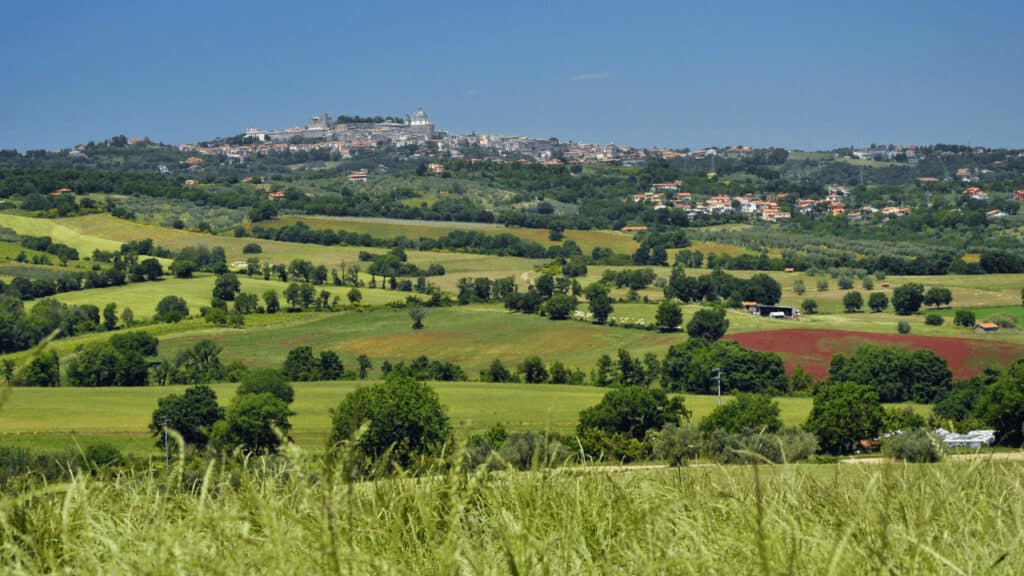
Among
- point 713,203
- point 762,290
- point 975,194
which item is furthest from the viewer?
point 713,203

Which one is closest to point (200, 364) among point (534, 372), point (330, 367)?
point (330, 367)

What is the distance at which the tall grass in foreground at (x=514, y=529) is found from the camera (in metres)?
3.68

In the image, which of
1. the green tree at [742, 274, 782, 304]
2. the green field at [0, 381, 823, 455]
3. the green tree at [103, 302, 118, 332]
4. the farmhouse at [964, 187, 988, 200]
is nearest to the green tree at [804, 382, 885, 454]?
the green field at [0, 381, 823, 455]

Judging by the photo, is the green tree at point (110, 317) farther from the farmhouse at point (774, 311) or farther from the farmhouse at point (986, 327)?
the farmhouse at point (986, 327)

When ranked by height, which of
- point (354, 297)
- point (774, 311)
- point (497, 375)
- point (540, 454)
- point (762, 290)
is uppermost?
point (540, 454)

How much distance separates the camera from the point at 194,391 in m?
37.0

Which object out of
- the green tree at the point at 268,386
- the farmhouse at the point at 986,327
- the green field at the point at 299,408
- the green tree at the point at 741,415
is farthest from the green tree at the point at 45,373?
the farmhouse at the point at 986,327

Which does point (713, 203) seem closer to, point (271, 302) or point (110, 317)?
point (271, 302)

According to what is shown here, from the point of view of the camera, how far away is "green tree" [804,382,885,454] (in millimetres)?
31250

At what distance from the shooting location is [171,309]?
61.8 metres

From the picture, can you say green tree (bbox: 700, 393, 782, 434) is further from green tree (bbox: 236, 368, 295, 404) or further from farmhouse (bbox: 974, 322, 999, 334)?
farmhouse (bbox: 974, 322, 999, 334)

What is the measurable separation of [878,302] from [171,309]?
42593 mm

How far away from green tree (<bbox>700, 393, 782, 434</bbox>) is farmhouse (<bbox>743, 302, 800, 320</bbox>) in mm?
28869

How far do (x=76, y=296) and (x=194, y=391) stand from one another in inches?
1248
